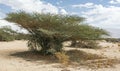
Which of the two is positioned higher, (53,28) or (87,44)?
(53,28)

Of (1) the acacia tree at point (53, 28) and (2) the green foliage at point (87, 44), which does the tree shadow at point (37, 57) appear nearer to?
(1) the acacia tree at point (53, 28)

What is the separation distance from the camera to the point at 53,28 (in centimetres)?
1667

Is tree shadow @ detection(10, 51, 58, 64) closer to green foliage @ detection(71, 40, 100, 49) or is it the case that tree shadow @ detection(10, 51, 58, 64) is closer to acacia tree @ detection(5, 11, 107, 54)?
acacia tree @ detection(5, 11, 107, 54)

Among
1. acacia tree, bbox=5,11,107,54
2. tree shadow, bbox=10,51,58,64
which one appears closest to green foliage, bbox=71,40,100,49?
acacia tree, bbox=5,11,107,54

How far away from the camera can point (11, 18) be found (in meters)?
17.5

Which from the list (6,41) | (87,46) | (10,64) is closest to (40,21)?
(10,64)

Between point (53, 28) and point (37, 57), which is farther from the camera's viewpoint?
point (37, 57)

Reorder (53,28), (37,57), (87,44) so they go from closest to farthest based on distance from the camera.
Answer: (53,28) → (37,57) → (87,44)

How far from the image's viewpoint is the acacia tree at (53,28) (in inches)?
649

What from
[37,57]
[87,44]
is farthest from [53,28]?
[87,44]

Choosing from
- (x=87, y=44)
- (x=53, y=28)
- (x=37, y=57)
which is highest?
(x=53, y=28)

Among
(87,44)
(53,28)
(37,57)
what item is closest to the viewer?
(53,28)

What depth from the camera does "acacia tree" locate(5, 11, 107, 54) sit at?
54.1 ft

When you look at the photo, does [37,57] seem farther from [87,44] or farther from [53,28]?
[87,44]
